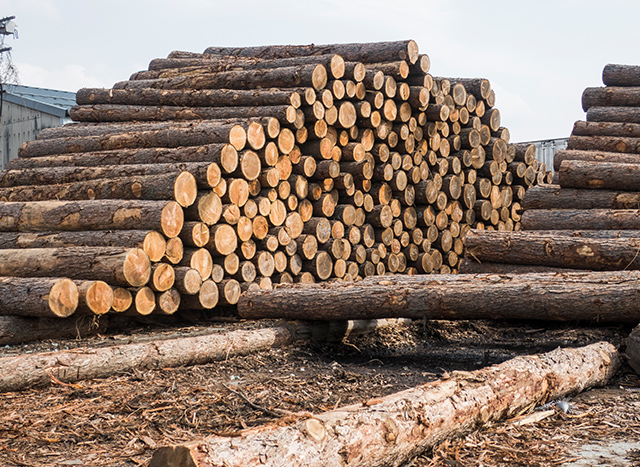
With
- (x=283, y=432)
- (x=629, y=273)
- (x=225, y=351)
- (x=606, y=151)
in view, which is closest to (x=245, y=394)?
(x=225, y=351)

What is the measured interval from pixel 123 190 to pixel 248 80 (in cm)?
320

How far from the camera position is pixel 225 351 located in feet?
21.1

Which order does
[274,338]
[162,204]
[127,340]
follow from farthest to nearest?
[162,204]
[127,340]
[274,338]

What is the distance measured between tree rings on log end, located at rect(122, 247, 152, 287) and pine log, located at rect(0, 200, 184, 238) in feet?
1.50

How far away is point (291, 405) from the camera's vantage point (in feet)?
15.7

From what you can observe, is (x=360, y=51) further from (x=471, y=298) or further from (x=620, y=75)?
(x=471, y=298)

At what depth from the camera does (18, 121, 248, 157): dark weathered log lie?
9.33 metres

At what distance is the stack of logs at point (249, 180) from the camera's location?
8.42 m

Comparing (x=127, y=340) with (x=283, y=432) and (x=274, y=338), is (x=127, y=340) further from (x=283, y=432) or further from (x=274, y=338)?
(x=283, y=432)

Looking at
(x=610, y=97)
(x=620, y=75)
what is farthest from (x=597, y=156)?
(x=620, y=75)

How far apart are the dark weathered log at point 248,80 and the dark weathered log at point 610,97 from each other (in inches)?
272

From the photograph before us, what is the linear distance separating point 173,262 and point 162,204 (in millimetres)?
786

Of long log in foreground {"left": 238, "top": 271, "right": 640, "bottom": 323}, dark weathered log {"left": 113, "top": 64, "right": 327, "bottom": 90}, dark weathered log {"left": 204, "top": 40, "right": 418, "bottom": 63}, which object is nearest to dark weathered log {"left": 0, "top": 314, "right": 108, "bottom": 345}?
long log in foreground {"left": 238, "top": 271, "right": 640, "bottom": 323}

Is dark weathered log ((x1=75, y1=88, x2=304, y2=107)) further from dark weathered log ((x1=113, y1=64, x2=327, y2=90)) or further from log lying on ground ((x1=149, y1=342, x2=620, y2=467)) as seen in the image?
log lying on ground ((x1=149, y1=342, x2=620, y2=467))
